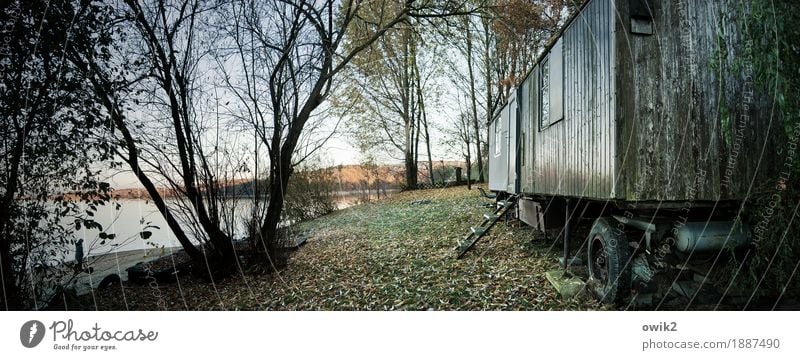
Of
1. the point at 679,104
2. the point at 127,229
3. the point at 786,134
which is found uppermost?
the point at 679,104

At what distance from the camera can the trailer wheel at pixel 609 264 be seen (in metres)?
2.01

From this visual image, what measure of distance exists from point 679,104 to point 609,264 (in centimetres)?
111

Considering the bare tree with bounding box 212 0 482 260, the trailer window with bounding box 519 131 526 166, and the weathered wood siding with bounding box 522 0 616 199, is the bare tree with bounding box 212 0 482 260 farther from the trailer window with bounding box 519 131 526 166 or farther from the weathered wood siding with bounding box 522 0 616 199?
the trailer window with bounding box 519 131 526 166

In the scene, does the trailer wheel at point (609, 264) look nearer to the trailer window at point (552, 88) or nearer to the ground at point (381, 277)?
the ground at point (381, 277)

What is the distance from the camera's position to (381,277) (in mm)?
2154

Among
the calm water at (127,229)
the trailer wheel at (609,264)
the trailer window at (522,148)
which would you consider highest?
the trailer window at (522,148)

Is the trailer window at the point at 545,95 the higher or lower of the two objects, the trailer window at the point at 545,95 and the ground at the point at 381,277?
the higher

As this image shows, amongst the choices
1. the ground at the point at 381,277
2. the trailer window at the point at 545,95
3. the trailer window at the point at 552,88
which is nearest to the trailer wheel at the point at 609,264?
the ground at the point at 381,277

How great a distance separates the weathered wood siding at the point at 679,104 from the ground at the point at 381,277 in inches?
38.8

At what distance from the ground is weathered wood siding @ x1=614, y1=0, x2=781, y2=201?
985 mm

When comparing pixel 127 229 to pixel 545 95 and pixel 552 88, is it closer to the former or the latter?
pixel 552 88

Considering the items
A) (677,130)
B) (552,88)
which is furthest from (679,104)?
(552,88)

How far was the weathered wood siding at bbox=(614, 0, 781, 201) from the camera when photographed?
189 cm
